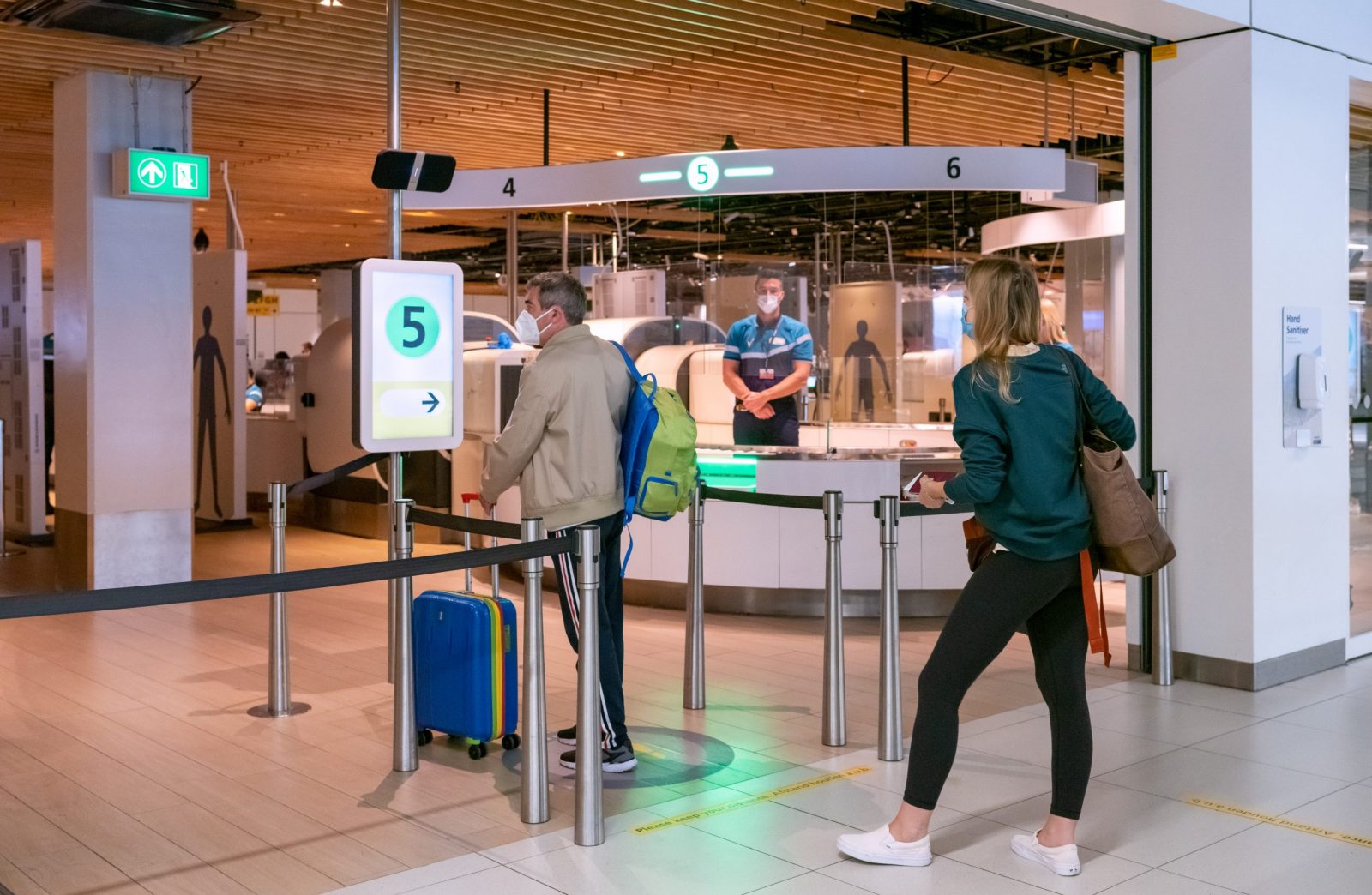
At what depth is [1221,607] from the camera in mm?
5773

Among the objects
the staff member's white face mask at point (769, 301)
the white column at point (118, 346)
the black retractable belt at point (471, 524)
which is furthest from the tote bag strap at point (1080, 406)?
the white column at point (118, 346)

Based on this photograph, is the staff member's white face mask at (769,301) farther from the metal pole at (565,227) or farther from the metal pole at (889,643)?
the metal pole at (565,227)

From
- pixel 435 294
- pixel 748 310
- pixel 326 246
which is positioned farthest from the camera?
pixel 326 246

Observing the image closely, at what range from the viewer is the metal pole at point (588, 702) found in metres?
3.74

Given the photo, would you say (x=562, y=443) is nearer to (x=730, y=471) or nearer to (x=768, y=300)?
(x=730, y=471)

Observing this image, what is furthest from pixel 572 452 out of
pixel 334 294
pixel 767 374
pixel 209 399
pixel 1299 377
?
pixel 334 294

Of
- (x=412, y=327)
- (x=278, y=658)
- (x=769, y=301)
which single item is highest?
(x=769, y=301)

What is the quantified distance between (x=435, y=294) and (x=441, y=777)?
203cm

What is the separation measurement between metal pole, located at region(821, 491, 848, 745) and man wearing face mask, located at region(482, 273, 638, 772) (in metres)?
0.78

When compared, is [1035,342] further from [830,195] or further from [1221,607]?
[830,195]

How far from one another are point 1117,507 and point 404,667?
7.74 ft

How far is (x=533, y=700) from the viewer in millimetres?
3930

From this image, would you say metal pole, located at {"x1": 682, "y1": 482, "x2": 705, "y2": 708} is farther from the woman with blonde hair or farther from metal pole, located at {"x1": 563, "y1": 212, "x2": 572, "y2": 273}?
metal pole, located at {"x1": 563, "y1": 212, "x2": 572, "y2": 273}

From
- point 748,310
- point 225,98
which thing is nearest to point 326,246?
point 225,98
